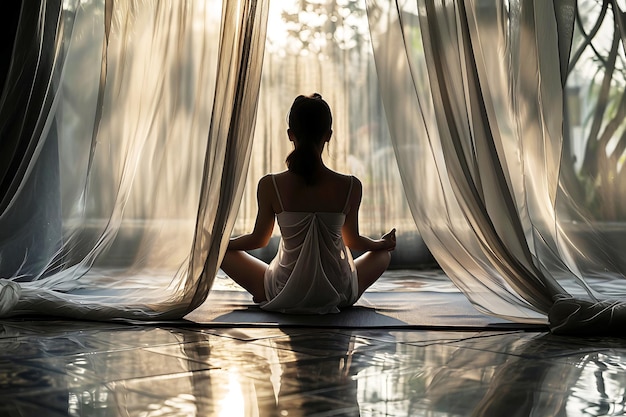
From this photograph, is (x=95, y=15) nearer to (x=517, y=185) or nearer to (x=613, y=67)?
(x=517, y=185)

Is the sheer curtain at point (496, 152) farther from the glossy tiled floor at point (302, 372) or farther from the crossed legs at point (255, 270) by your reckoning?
the crossed legs at point (255, 270)

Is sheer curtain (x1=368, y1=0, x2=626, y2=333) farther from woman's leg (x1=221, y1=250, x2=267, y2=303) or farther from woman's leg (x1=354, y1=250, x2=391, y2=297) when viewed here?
woman's leg (x1=221, y1=250, x2=267, y2=303)

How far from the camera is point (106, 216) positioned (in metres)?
3.05

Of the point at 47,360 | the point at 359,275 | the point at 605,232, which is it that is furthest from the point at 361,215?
the point at 47,360

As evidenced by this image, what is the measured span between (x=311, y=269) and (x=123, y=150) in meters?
0.85

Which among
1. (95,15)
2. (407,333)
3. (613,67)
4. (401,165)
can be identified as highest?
(95,15)

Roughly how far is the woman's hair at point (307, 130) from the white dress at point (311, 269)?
130 mm

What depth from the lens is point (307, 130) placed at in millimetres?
3051

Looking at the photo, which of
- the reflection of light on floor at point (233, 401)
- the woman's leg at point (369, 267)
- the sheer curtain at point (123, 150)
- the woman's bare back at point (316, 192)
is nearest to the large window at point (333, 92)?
the woman's leg at point (369, 267)

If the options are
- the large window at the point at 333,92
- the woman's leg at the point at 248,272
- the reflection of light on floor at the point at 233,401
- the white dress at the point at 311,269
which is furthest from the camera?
the large window at the point at 333,92

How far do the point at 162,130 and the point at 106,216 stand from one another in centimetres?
40

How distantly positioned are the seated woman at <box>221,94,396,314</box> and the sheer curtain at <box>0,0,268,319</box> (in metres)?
0.30

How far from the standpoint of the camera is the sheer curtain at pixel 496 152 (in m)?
2.69

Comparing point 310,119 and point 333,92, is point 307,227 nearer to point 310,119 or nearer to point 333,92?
point 310,119
